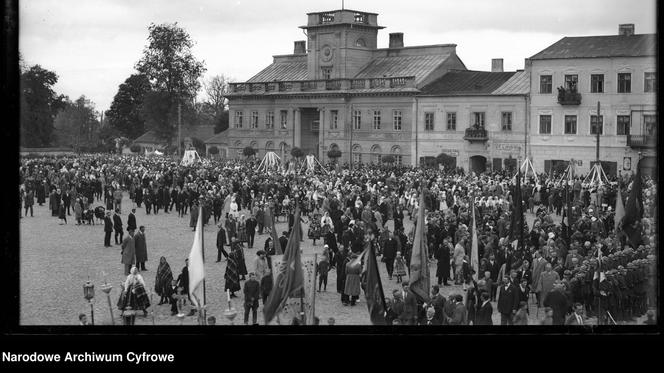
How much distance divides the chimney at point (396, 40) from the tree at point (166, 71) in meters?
13.7

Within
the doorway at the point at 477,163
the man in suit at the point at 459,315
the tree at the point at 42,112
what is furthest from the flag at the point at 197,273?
the doorway at the point at 477,163

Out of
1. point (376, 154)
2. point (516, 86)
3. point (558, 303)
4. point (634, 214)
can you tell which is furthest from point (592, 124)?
point (558, 303)

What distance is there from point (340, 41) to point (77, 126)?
61.7ft

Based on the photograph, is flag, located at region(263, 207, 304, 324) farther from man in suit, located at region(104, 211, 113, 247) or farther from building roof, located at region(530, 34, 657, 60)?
building roof, located at region(530, 34, 657, 60)

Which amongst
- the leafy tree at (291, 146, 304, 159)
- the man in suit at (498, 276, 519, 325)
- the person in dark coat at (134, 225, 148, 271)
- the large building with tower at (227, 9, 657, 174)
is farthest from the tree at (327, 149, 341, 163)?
the man in suit at (498, 276, 519, 325)

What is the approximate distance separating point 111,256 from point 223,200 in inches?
419

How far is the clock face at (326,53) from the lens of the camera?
6919cm

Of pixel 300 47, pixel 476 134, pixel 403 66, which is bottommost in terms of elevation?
pixel 476 134

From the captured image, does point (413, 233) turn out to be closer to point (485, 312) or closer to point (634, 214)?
point (634, 214)

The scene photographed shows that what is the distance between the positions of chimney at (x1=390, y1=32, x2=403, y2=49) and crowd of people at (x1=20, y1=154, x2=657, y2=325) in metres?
19.6

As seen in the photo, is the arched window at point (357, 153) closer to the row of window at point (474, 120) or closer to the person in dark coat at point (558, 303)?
the row of window at point (474, 120)

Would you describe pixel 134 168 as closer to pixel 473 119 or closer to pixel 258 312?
pixel 473 119

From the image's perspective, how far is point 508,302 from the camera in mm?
16219
